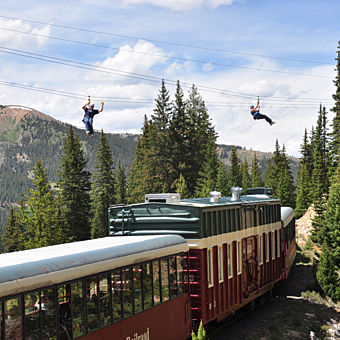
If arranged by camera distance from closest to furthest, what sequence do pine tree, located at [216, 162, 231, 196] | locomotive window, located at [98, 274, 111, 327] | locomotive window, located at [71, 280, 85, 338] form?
locomotive window, located at [71, 280, 85, 338], locomotive window, located at [98, 274, 111, 327], pine tree, located at [216, 162, 231, 196]

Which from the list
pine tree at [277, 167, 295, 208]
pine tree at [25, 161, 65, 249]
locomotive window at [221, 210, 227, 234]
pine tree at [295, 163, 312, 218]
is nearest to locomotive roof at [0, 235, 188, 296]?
locomotive window at [221, 210, 227, 234]

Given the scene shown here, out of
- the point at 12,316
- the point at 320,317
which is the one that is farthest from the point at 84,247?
the point at 320,317

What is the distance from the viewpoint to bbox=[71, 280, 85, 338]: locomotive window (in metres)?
9.09

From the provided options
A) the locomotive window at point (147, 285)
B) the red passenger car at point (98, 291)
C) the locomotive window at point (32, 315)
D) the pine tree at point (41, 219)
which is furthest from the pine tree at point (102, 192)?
the locomotive window at point (32, 315)

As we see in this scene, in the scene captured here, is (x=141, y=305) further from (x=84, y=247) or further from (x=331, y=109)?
(x=331, y=109)

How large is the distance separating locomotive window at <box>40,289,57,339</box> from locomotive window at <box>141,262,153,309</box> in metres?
3.11

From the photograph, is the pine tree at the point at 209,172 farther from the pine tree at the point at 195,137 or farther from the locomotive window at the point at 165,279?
the locomotive window at the point at 165,279

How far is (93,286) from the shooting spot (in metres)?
9.68

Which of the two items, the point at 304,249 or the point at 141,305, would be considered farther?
the point at 304,249

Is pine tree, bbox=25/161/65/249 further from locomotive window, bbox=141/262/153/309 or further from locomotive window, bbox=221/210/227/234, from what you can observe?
locomotive window, bbox=141/262/153/309

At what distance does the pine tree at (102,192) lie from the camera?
214ft

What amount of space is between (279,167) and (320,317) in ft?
271

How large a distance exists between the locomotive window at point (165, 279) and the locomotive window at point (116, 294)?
6.13ft

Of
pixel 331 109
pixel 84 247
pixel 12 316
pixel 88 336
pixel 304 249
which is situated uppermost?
pixel 331 109
